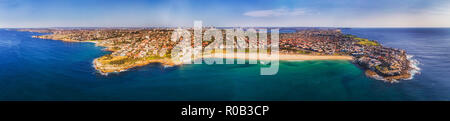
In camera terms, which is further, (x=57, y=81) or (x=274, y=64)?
(x=274, y=64)

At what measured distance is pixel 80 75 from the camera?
22.1m

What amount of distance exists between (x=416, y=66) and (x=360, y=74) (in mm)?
10804

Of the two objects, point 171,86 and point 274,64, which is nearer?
point 171,86

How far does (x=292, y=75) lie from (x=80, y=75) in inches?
1091

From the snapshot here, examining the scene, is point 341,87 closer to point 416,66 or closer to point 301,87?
point 301,87
